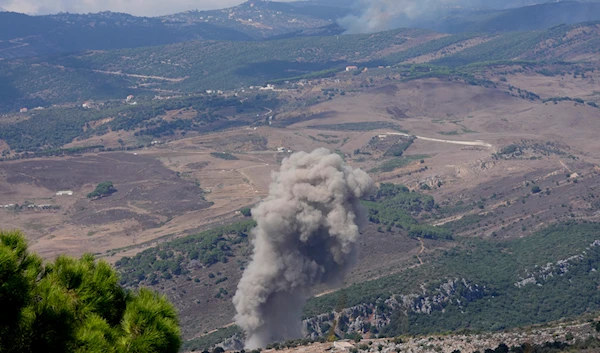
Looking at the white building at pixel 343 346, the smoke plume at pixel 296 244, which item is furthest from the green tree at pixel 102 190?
the white building at pixel 343 346

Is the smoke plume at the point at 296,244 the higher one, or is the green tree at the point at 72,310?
the green tree at the point at 72,310

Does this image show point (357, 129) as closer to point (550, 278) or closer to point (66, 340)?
point (550, 278)

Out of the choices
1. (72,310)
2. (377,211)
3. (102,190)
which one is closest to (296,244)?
(72,310)

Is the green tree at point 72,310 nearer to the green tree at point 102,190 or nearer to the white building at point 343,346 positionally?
the white building at point 343,346

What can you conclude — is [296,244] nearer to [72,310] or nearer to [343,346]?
[343,346]

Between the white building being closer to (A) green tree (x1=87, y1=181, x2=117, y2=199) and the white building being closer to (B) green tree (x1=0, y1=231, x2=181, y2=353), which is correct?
(B) green tree (x1=0, y1=231, x2=181, y2=353)

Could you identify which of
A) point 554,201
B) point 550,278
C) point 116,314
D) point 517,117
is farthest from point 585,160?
point 116,314

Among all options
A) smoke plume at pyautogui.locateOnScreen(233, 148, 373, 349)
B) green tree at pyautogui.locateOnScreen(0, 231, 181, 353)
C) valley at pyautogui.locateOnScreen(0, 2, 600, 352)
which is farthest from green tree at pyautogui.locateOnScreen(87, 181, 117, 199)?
green tree at pyautogui.locateOnScreen(0, 231, 181, 353)

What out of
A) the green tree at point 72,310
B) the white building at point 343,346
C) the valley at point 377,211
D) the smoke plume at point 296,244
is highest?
the green tree at point 72,310
